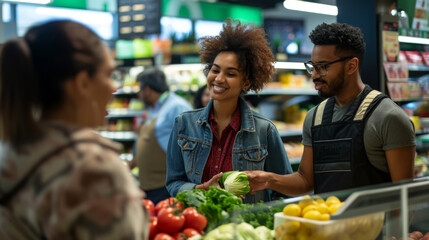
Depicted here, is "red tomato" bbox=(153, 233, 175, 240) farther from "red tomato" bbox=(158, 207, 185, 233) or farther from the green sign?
the green sign

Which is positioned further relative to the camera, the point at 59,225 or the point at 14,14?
the point at 14,14

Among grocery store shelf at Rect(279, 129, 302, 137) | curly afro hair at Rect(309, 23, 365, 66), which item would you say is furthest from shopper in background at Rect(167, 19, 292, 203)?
grocery store shelf at Rect(279, 129, 302, 137)

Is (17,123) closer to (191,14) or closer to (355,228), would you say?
(355,228)

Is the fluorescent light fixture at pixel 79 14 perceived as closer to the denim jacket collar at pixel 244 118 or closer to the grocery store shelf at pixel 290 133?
the grocery store shelf at pixel 290 133

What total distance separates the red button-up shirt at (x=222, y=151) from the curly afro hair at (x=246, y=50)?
1.10 ft

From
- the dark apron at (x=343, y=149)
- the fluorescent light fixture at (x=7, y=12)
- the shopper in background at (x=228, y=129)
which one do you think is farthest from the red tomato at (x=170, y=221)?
the fluorescent light fixture at (x=7, y=12)

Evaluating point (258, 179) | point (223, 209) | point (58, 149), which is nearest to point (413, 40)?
point (258, 179)

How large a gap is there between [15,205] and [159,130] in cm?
397

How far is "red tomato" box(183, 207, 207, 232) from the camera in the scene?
2.16 meters

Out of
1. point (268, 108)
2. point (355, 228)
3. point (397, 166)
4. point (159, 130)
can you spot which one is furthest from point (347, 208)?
point (268, 108)

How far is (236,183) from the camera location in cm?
278

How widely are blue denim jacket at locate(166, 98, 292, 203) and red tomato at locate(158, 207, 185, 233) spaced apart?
891mm

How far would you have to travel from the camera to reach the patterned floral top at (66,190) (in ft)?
4.08

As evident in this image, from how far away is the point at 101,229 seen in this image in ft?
4.09
